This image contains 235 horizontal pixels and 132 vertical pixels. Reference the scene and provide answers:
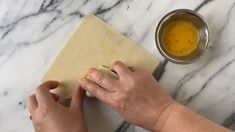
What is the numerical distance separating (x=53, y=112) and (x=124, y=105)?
14cm

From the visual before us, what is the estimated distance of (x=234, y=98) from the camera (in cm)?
88

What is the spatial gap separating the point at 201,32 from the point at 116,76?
19cm

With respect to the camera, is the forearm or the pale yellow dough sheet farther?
the pale yellow dough sheet

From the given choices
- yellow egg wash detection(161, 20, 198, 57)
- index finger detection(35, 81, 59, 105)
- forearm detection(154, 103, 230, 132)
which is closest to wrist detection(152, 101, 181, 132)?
forearm detection(154, 103, 230, 132)

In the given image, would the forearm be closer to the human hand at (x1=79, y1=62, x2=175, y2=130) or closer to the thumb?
the human hand at (x1=79, y1=62, x2=175, y2=130)

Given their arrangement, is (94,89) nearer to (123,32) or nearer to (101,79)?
(101,79)

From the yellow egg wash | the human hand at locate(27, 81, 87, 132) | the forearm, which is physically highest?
the yellow egg wash

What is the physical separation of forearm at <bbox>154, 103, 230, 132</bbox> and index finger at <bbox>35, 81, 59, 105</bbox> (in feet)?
0.70

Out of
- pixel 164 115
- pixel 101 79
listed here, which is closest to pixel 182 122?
pixel 164 115

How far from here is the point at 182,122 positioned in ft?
2.55

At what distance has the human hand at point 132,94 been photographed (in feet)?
2.65

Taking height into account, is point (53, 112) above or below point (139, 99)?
below

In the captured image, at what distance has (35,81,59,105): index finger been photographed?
32.8 inches

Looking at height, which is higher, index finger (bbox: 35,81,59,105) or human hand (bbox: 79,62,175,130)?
human hand (bbox: 79,62,175,130)
